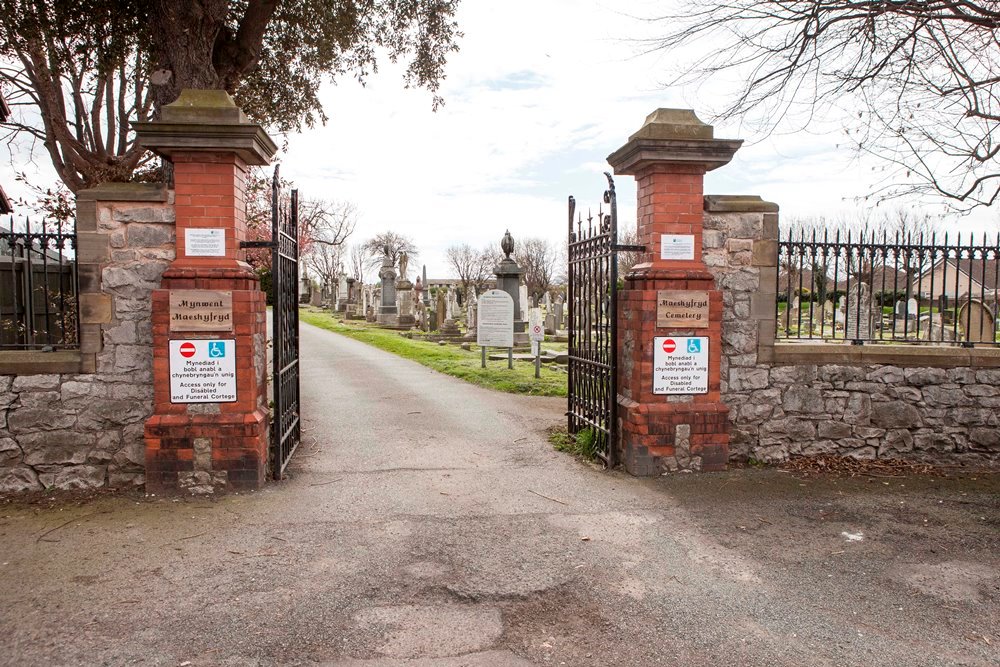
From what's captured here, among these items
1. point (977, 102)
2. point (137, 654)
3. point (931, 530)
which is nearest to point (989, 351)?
point (931, 530)

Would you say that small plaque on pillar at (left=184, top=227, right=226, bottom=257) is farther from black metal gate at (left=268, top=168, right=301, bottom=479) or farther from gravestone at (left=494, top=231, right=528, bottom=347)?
gravestone at (left=494, top=231, right=528, bottom=347)

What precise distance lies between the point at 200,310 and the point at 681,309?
3.88 m

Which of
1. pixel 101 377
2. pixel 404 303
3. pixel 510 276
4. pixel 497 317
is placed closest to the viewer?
pixel 101 377

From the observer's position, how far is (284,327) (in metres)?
6.20

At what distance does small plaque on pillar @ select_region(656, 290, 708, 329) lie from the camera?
5.82 meters

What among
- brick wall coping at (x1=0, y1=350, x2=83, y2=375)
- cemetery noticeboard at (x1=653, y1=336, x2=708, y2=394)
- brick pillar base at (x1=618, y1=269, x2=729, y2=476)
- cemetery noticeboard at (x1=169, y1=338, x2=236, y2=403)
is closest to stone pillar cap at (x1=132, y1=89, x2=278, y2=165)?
cemetery noticeboard at (x1=169, y1=338, x2=236, y2=403)

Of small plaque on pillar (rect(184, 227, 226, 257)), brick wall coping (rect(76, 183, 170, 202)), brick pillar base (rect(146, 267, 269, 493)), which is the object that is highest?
brick wall coping (rect(76, 183, 170, 202))

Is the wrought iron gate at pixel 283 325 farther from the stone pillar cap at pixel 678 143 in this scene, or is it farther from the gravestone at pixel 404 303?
the gravestone at pixel 404 303

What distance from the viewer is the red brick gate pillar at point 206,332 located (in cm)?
525

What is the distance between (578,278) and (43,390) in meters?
4.84

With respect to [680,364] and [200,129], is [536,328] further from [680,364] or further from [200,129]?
[200,129]

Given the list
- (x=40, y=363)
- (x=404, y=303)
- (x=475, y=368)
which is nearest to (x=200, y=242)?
(x=40, y=363)

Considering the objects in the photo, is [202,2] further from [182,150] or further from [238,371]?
[238,371]

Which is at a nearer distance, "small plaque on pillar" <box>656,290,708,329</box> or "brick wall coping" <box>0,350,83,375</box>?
"brick wall coping" <box>0,350,83,375</box>
